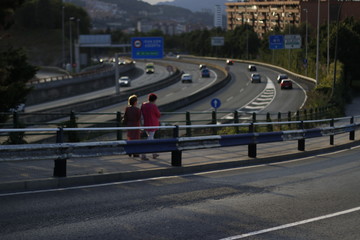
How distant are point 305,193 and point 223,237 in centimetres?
360

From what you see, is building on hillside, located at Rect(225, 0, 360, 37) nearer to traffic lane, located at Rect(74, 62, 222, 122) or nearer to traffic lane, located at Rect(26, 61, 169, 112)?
traffic lane, located at Rect(26, 61, 169, 112)

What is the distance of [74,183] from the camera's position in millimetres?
10250

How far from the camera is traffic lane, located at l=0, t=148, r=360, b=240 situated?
7273mm

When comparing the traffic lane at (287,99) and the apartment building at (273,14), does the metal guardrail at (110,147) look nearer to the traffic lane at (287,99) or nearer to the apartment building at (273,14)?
the traffic lane at (287,99)

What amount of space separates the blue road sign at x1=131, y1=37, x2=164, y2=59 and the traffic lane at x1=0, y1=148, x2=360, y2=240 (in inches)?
1925

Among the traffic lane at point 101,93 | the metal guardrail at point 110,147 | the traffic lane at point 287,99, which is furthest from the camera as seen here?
the traffic lane at point 101,93

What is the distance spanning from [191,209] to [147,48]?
52496 millimetres

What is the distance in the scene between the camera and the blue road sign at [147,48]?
59906mm

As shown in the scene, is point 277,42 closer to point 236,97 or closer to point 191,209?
point 236,97

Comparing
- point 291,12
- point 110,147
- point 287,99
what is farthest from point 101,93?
point 291,12

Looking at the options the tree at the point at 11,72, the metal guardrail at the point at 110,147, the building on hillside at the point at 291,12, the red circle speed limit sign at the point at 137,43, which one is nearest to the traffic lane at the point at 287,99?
the red circle speed limit sign at the point at 137,43

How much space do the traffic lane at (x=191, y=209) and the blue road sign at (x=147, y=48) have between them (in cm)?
4890

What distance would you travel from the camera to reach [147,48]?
6025cm

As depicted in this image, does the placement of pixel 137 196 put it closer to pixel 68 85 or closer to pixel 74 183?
pixel 74 183
